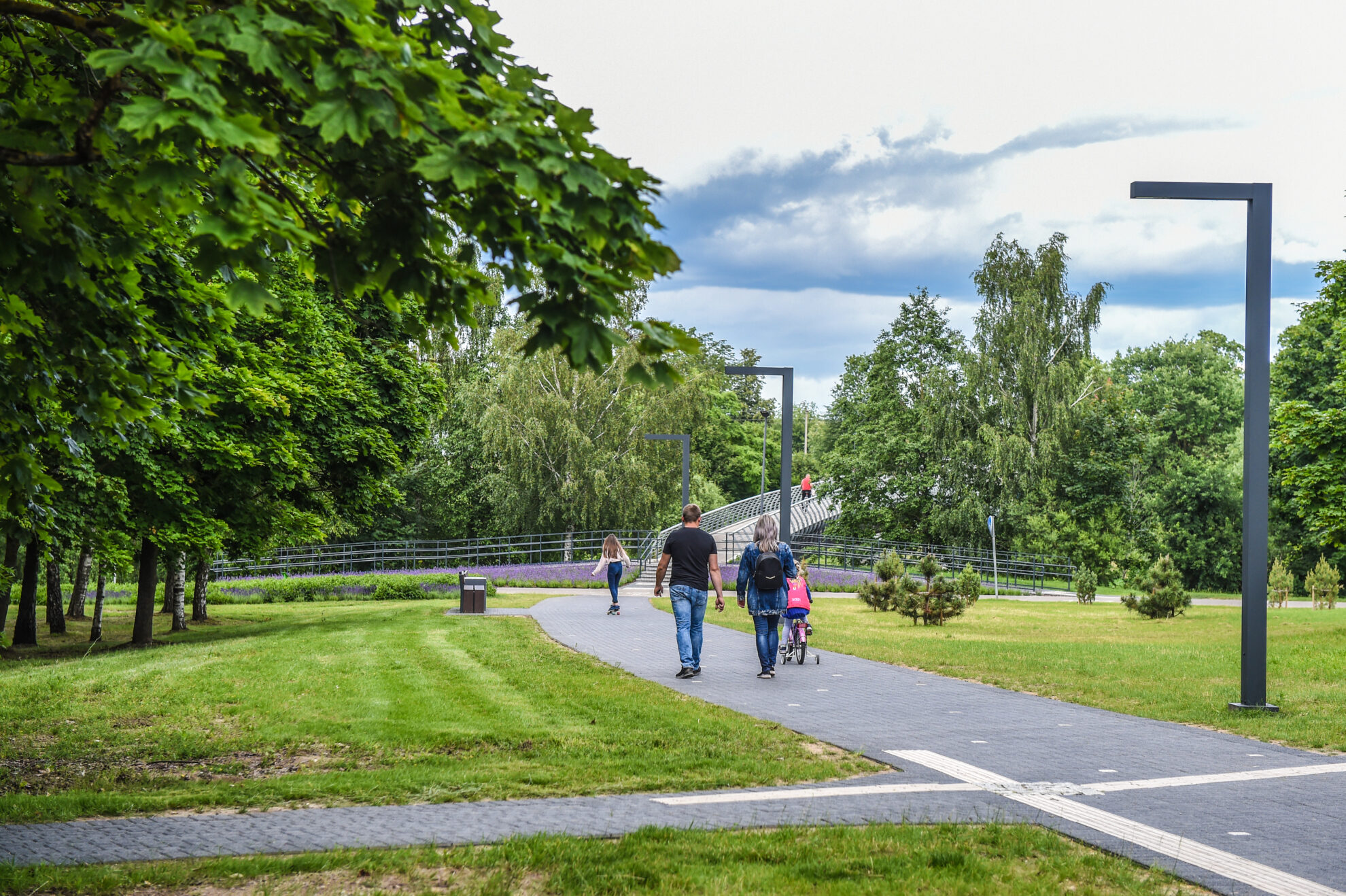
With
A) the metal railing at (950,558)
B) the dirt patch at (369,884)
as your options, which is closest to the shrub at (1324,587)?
the metal railing at (950,558)

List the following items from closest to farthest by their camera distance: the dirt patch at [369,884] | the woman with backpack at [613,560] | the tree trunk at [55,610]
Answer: the dirt patch at [369,884] → the woman with backpack at [613,560] → the tree trunk at [55,610]

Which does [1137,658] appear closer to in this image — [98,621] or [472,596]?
[472,596]

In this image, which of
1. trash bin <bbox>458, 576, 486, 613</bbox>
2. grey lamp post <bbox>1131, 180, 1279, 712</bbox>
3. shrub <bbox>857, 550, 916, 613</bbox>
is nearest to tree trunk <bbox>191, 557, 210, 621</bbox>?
trash bin <bbox>458, 576, 486, 613</bbox>

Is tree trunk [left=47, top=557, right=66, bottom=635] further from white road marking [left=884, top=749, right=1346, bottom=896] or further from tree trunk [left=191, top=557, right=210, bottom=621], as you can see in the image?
white road marking [left=884, top=749, right=1346, bottom=896]

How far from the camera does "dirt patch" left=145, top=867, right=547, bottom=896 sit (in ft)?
13.9

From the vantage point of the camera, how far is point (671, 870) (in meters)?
4.54

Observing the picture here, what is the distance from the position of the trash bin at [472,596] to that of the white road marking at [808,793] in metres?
16.7

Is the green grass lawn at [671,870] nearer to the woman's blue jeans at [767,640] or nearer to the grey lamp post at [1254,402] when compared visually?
the grey lamp post at [1254,402]

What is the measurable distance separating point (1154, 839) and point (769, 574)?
6771 millimetres

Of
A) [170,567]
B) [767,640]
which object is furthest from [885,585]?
[170,567]

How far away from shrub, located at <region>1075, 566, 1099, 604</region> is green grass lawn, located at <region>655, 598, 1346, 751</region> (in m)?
8.04

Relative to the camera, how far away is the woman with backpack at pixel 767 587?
39.1 feet

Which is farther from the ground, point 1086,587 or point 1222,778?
point 1222,778

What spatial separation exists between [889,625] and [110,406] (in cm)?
1724
